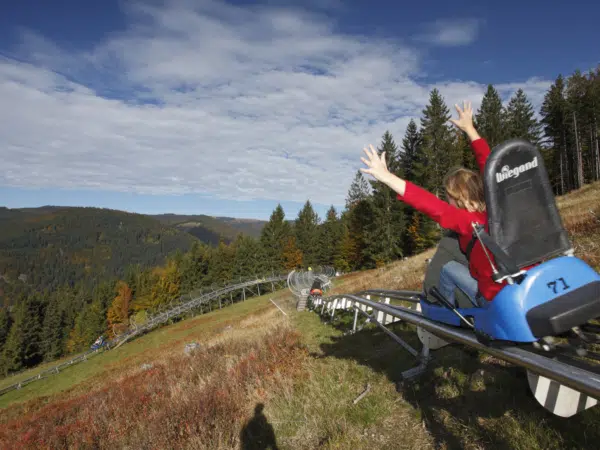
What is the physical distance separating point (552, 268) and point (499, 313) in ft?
1.57

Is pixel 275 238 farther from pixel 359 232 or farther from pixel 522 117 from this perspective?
pixel 522 117

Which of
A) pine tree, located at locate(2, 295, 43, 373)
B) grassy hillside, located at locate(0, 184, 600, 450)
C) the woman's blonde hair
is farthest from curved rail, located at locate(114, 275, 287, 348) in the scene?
the woman's blonde hair

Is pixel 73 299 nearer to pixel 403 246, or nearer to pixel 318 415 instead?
pixel 403 246

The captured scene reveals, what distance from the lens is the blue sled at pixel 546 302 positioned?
2.18 meters

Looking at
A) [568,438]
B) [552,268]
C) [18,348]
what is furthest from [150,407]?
[18,348]

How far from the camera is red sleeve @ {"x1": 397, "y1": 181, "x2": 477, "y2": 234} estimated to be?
9.32 ft

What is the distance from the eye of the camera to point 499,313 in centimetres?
244

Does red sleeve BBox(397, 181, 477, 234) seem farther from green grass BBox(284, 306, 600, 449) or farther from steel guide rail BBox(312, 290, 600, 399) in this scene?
green grass BBox(284, 306, 600, 449)

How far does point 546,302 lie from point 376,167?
5.29 ft

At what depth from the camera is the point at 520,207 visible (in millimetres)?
2467

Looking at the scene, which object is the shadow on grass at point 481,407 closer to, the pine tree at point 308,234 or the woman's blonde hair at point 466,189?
the woman's blonde hair at point 466,189

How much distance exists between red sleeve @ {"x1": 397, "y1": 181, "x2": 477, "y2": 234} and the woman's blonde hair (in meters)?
0.22

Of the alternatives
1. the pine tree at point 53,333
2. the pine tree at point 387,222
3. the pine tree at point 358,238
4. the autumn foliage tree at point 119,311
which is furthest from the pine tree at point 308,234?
the pine tree at point 53,333

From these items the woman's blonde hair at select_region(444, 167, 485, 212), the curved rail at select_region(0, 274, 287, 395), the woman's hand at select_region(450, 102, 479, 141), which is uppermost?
the woman's hand at select_region(450, 102, 479, 141)
